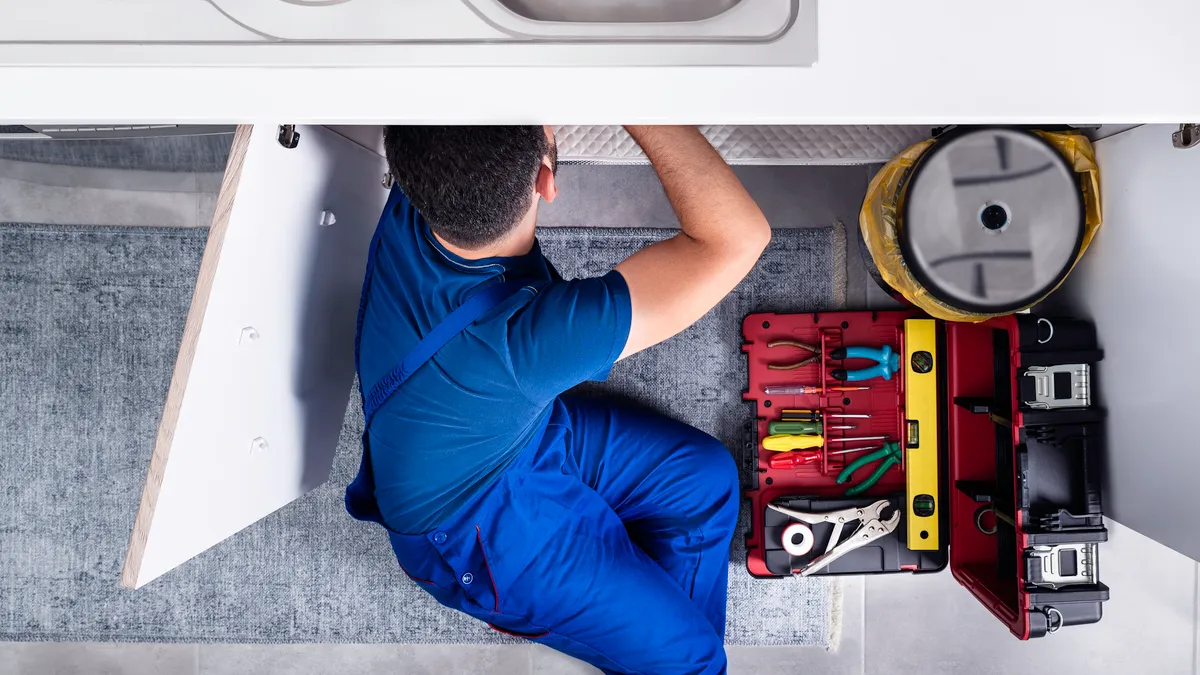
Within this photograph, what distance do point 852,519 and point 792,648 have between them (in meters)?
0.45

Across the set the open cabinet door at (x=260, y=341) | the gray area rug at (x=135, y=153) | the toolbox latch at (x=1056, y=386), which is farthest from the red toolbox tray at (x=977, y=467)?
the gray area rug at (x=135, y=153)

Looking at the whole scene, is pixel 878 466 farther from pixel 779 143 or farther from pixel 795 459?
pixel 779 143

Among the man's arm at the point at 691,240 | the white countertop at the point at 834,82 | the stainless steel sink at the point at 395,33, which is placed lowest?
the man's arm at the point at 691,240

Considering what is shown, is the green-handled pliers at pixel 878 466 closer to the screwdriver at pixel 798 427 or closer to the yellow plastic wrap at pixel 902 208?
the screwdriver at pixel 798 427

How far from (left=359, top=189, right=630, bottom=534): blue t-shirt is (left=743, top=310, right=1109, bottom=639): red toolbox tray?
23.8 inches

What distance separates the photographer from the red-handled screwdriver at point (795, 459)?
4.63 ft

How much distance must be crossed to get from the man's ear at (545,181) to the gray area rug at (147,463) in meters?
0.63

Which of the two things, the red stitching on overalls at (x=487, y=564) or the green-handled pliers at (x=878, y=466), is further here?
the green-handled pliers at (x=878, y=466)

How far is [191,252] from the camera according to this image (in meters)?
1.59

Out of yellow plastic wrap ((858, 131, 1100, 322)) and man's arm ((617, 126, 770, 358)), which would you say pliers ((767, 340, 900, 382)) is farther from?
man's arm ((617, 126, 770, 358))

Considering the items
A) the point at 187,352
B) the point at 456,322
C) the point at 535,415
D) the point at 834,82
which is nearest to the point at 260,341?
the point at 187,352

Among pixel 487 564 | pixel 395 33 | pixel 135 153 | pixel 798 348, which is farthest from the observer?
pixel 135 153

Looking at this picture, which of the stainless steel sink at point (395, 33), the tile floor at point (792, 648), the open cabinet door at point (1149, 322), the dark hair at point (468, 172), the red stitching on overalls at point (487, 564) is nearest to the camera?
the stainless steel sink at point (395, 33)

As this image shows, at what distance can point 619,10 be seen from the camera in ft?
1.74
